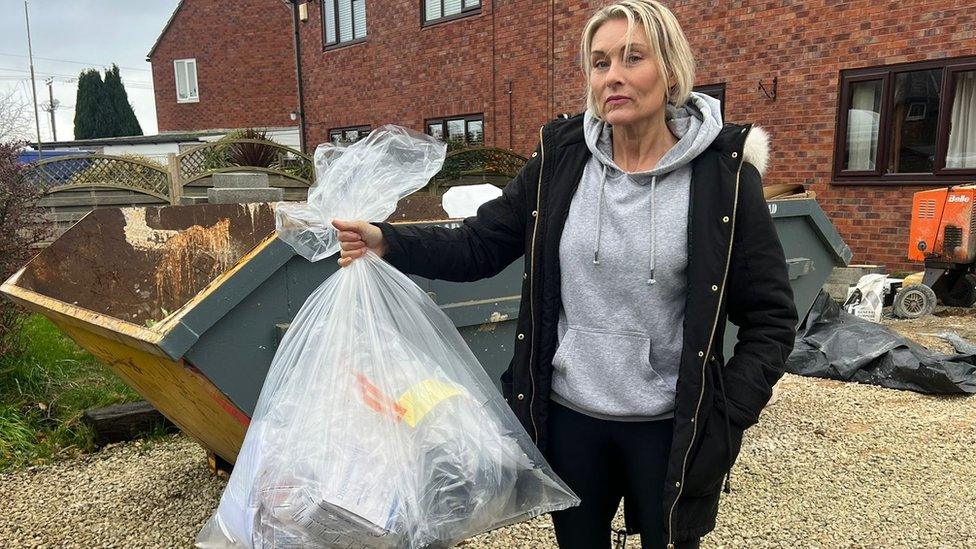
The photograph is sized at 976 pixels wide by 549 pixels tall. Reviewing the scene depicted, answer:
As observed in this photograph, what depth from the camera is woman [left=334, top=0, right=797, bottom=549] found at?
1.54 m

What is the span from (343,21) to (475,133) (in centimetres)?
443

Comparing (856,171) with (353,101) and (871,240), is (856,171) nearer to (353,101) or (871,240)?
(871,240)

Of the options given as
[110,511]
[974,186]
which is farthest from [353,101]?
[110,511]

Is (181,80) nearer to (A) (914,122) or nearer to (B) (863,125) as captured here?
(B) (863,125)

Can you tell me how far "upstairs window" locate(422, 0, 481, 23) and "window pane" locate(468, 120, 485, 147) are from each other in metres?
1.81

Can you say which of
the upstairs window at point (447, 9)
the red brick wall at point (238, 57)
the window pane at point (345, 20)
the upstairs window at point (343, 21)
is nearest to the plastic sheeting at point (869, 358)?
the upstairs window at point (447, 9)

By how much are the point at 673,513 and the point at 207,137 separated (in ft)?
79.4

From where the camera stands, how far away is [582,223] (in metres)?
1.63

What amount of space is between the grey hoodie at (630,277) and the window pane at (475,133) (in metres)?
10.6

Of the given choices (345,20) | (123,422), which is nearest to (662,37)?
(123,422)

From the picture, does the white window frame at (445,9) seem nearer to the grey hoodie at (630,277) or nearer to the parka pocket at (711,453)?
the grey hoodie at (630,277)

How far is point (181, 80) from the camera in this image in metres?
23.4

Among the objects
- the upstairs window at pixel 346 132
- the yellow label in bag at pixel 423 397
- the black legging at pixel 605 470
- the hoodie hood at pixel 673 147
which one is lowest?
the black legging at pixel 605 470

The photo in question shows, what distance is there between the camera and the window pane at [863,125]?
759cm
